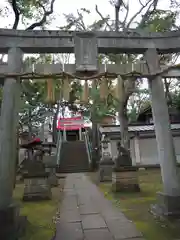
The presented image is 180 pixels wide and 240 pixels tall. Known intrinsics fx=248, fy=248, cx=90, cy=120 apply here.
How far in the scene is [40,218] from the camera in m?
6.62

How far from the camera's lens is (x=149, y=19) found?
1612cm

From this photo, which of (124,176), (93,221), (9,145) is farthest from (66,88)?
(124,176)

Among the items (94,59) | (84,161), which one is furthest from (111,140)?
(94,59)

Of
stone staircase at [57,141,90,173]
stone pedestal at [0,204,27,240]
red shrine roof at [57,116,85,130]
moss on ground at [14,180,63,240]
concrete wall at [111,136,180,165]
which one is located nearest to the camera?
stone pedestal at [0,204,27,240]

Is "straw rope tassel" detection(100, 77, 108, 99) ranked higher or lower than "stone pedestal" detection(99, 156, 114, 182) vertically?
higher

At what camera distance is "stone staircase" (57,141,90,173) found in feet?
73.0

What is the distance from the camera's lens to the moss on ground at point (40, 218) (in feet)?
17.0

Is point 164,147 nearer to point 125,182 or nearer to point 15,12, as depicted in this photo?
point 125,182

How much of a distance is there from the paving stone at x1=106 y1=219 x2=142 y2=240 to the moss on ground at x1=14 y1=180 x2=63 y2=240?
1299 millimetres

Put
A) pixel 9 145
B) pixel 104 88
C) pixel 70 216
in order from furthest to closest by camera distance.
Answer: pixel 70 216 < pixel 104 88 < pixel 9 145

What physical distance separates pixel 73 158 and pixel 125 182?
14.9m

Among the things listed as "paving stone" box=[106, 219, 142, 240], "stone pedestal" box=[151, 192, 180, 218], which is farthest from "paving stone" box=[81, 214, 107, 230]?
"stone pedestal" box=[151, 192, 180, 218]

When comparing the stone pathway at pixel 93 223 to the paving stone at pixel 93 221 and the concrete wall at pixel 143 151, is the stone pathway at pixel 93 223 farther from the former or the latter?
the concrete wall at pixel 143 151

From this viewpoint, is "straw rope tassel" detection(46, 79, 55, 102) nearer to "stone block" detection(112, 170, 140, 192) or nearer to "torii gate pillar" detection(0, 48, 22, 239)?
"torii gate pillar" detection(0, 48, 22, 239)
